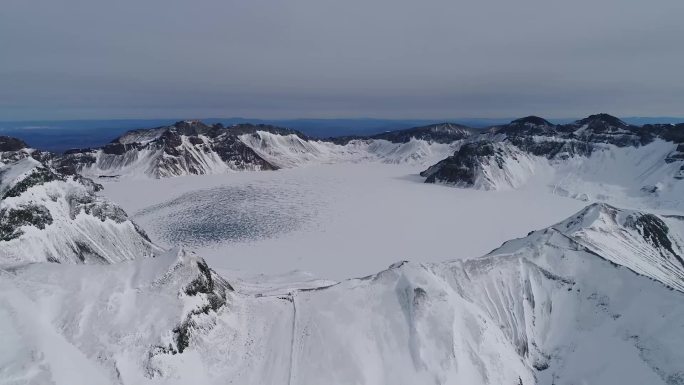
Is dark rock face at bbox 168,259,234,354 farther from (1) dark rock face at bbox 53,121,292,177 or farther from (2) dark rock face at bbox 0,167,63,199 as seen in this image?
(1) dark rock face at bbox 53,121,292,177

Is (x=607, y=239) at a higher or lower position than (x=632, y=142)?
lower

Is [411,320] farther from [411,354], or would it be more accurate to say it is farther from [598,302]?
[598,302]

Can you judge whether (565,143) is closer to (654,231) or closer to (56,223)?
(654,231)

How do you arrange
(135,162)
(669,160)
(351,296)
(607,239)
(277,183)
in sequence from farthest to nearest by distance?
(135,162) → (277,183) → (669,160) → (607,239) → (351,296)

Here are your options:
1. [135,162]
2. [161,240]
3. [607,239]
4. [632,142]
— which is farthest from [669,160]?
[135,162]

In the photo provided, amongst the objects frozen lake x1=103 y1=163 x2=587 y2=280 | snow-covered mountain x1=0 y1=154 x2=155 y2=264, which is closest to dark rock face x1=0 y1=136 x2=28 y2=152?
frozen lake x1=103 y1=163 x2=587 y2=280

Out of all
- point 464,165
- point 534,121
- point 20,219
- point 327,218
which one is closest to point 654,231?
point 327,218

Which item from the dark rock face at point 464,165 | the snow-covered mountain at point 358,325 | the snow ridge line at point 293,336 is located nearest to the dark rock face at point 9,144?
the snow-covered mountain at point 358,325
